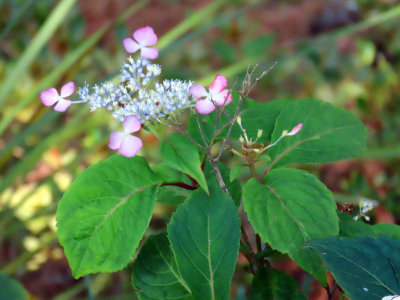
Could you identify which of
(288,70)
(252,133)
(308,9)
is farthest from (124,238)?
(308,9)

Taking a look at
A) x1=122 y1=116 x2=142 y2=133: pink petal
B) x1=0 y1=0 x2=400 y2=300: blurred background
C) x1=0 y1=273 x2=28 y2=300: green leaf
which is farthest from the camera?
x1=0 y1=0 x2=400 y2=300: blurred background

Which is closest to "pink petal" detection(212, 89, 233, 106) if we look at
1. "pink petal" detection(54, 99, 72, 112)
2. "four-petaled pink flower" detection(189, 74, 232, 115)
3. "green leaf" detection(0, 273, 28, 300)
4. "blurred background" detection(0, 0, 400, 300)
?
"four-petaled pink flower" detection(189, 74, 232, 115)

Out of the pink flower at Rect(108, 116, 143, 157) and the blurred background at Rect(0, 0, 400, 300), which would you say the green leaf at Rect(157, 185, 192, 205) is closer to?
the pink flower at Rect(108, 116, 143, 157)

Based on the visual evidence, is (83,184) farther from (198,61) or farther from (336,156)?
(198,61)

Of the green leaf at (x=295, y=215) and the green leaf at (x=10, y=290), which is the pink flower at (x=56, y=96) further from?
the green leaf at (x=10, y=290)

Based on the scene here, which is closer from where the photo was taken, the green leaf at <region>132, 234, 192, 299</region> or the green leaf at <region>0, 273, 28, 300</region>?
the green leaf at <region>132, 234, 192, 299</region>

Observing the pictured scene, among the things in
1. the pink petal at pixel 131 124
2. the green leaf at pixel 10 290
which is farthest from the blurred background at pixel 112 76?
the pink petal at pixel 131 124

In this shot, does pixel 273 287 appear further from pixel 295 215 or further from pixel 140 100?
pixel 140 100
